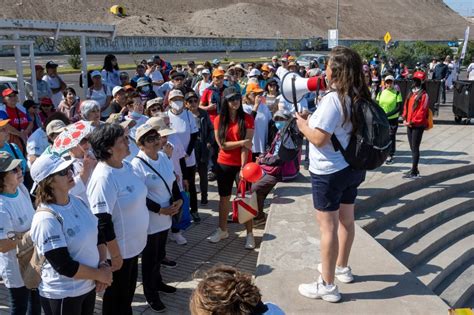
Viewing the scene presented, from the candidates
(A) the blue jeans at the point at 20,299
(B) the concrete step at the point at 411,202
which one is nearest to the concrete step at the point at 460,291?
(B) the concrete step at the point at 411,202

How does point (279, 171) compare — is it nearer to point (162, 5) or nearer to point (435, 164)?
point (435, 164)

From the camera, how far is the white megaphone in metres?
3.96

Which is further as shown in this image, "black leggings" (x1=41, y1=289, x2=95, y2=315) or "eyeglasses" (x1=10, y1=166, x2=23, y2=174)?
"eyeglasses" (x1=10, y1=166, x2=23, y2=174)

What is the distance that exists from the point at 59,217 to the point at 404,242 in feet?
16.2

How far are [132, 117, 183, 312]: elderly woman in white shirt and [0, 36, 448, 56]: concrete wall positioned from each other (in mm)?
34610

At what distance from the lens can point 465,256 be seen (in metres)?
6.75

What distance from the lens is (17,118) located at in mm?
7023

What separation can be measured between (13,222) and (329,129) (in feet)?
7.84

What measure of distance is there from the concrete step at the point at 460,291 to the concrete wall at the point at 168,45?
115ft

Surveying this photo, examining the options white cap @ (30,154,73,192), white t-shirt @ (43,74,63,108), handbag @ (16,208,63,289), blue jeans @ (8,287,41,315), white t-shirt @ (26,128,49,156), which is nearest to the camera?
white cap @ (30,154,73,192)

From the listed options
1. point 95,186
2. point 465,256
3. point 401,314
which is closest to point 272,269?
point 401,314

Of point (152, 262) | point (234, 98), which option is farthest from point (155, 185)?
point (234, 98)

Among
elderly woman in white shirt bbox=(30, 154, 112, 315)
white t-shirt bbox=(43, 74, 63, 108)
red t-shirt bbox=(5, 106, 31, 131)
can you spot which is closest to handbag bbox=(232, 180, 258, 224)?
elderly woman in white shirt bbox=(30, 154, 112, 315)

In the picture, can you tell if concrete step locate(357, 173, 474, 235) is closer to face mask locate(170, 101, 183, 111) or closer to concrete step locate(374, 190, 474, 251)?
concrete step locate(374, 190, 474, 251)
